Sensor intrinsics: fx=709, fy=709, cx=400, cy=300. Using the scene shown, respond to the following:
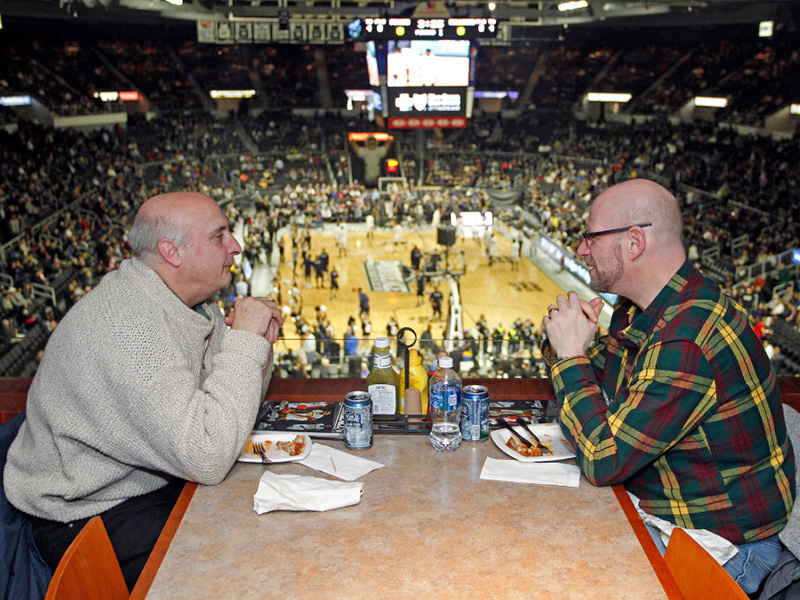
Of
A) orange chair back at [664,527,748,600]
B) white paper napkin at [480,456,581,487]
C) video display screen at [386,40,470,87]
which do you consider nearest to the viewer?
orange chair back at [664,527,748,600]

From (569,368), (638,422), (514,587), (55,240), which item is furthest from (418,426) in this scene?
(55,240)

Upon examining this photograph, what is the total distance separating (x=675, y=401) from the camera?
1.53 meters

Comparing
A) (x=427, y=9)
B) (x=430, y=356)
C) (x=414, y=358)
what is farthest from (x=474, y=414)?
(x=427, y=9)

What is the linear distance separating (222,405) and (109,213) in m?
11.2

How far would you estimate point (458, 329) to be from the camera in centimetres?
1270

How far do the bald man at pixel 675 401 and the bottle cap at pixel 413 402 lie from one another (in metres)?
0.44

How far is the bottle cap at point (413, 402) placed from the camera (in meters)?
1.97

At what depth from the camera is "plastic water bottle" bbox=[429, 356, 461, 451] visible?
5.83 feet

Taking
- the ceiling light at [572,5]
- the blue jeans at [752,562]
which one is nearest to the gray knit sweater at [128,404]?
Result: the blue jeans at [752,562]

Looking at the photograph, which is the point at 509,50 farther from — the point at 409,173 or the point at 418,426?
the point at 418,426

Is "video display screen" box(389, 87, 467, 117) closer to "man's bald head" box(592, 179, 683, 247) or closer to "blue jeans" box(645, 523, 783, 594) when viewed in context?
"man's bald head" box(592, 179, 683, 247)

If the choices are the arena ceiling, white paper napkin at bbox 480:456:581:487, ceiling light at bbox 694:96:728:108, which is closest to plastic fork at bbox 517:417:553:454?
white paper napkin at bbox 480:456:581:487

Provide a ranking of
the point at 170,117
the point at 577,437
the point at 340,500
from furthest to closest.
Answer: the point at 170,117 < the point at 577,437 < the point at 340,500

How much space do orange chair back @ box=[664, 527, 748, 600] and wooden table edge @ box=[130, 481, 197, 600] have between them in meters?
0.93
